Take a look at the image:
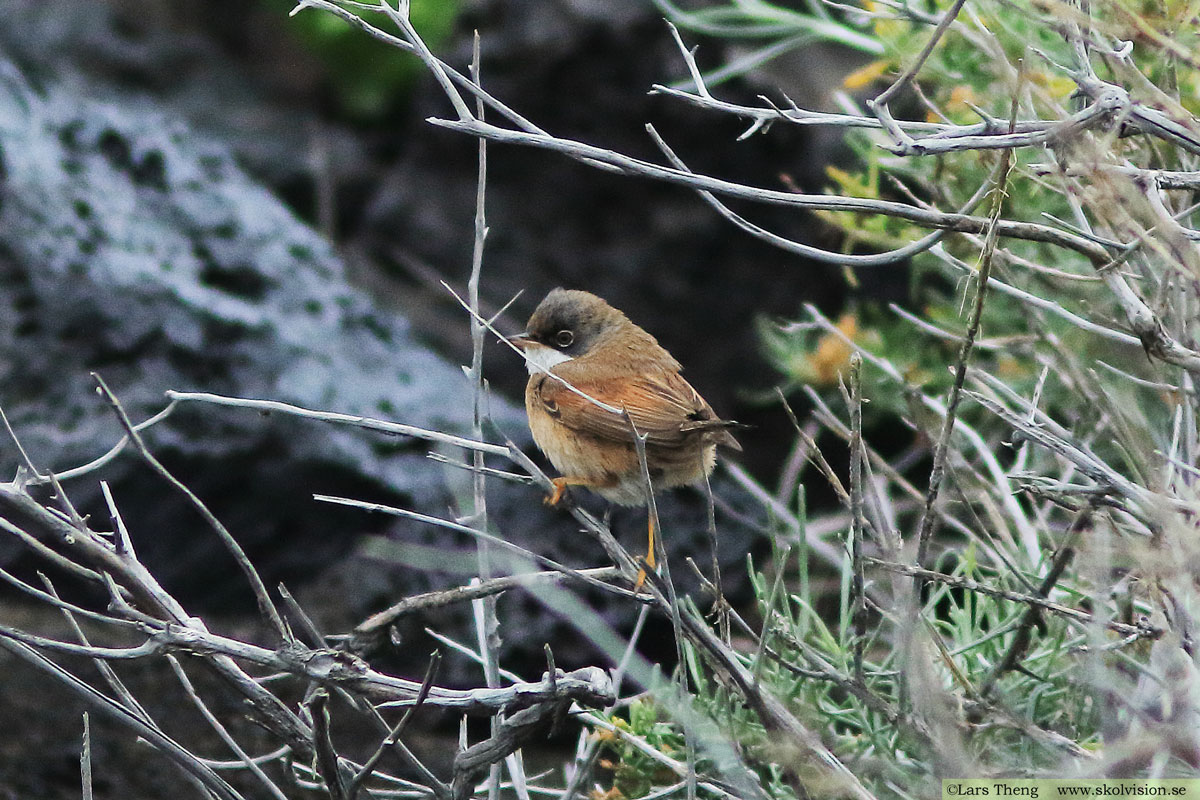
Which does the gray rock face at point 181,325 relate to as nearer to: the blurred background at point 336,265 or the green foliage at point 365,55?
the blurred background at point 336,265

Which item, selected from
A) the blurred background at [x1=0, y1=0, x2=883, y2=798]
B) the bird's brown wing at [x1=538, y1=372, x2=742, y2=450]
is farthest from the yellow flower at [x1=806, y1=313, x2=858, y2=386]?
the bird's brown wing at [x1=538, y1=372, x2=742, y2=450]

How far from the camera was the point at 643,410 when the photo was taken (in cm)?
395

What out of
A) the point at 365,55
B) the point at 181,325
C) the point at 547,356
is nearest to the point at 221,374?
the point at 181,325

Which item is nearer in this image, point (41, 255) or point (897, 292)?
point (41, 255)

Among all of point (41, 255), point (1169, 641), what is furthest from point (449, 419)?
point (1169, 641)

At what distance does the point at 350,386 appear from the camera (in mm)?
5160

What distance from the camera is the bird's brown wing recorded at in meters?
3.79

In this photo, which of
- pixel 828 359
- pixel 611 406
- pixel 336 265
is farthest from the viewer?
pixel 336 265

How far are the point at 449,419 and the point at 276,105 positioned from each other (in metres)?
4.14

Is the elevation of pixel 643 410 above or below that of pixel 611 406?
below

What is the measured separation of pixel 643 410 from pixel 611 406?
0.96ft

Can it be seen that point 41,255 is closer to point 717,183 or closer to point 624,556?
point 624,556

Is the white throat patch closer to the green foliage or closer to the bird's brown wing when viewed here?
the bird's brown wing

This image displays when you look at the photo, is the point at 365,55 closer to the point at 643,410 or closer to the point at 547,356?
the point at 547,356
